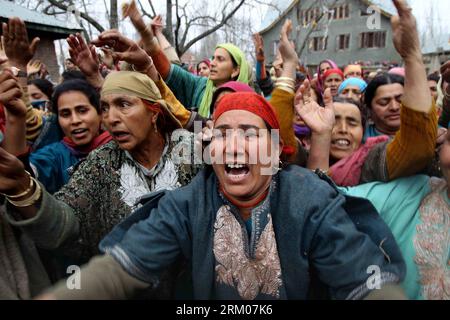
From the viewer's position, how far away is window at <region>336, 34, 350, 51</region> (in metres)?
33.8

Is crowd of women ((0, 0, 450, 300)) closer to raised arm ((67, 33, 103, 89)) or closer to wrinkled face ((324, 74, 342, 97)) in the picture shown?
raised arm ((67, 33, 103, 89))

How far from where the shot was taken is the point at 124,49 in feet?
7.77

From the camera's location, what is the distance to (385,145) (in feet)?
5.99

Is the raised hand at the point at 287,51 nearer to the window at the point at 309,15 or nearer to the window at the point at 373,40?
the window at the point at 309,15

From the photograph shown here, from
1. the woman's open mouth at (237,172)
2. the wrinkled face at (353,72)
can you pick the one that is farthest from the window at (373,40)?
the woman's open mouth at (237,172)

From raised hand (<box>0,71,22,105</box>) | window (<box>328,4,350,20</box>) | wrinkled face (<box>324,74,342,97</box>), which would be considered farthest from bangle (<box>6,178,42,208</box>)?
window (<box>328,4,350,20</box>)

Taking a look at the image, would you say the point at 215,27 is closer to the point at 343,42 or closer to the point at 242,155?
the point at 242,155

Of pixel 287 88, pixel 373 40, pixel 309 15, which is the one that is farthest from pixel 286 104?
pixel 373 40

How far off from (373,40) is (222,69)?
110 feet

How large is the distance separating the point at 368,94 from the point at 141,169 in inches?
70.2

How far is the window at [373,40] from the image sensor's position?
32500 mm

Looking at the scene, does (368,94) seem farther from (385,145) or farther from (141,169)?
(141,169)

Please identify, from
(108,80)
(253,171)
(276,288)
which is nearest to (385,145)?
(253,171)
